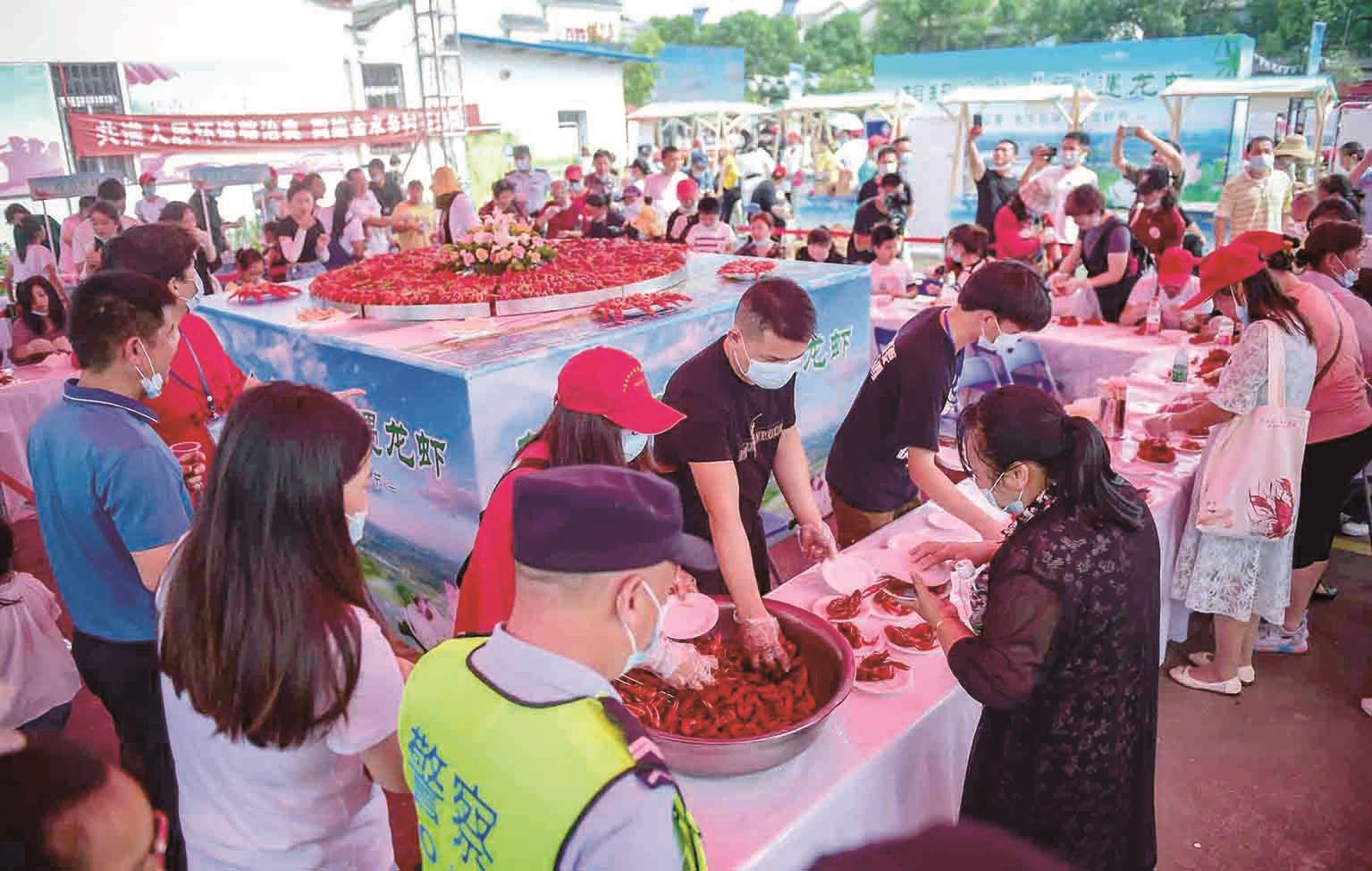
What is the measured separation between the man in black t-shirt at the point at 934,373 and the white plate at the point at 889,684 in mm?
666

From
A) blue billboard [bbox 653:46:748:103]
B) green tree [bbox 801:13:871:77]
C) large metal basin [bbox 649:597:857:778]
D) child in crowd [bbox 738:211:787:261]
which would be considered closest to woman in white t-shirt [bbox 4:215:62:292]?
child in crowd [bbox 738:211:787:261]

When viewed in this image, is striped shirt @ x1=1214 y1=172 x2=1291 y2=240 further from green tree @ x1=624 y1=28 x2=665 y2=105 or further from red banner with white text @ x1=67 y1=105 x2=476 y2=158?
green tree @ x1=624 y1=28 x2=665 y2=105

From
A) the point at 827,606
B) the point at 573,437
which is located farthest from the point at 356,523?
the point at 827,606

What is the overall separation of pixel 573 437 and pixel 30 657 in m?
1.95

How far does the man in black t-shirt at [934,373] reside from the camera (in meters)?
2.64

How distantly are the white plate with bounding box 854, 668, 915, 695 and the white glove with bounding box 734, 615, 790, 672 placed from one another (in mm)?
182

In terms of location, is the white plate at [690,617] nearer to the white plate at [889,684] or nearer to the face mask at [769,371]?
the white plate at [889,684]

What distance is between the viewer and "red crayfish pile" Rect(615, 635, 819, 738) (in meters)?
1.77

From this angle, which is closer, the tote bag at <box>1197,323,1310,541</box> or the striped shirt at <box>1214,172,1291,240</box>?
the tote bag at <box>1197,323,1310,541</box>

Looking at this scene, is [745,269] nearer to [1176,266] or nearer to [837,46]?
[1176,266]

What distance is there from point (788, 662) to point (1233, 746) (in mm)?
2087

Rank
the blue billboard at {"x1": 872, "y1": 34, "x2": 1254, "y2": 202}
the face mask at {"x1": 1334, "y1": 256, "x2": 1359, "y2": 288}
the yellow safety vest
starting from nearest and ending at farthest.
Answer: the yellow safety vest
the face mask at {"x1": 1334, "y1": 256, "x2": 1359, "y2": 288}
the blue billboard at {"x1": 872, "y1": 34, "x2": 1254, "y2": 202}

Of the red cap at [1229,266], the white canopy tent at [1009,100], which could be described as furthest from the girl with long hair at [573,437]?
the white canopy tent at [1009,100]

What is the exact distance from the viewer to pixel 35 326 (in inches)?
219
